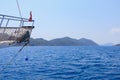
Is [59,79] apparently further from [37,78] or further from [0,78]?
[0,78]

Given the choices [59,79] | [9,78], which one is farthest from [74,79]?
[9,78]

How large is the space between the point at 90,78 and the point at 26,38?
20.4 meters

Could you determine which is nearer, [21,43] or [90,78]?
[21,43]

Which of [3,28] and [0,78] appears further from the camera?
[0,78]

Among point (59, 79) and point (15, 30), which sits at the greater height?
point (15, 30)

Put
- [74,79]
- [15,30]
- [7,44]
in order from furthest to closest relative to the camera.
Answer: [74,79] → [15,30] → [7,44]

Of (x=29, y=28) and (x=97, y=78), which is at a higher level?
(x=29, y=28)

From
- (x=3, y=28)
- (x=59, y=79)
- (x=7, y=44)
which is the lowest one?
(x=59, y=79)

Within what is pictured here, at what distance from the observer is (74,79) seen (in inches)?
1334

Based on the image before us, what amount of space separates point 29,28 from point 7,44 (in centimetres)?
216

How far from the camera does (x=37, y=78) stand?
Result: 1362 inches

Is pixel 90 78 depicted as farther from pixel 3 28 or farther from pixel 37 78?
pixel 3 28

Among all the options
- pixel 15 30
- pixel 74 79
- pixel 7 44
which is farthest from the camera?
pixel 74 79

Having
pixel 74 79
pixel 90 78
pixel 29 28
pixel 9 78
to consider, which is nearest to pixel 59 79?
pixel 74 79
